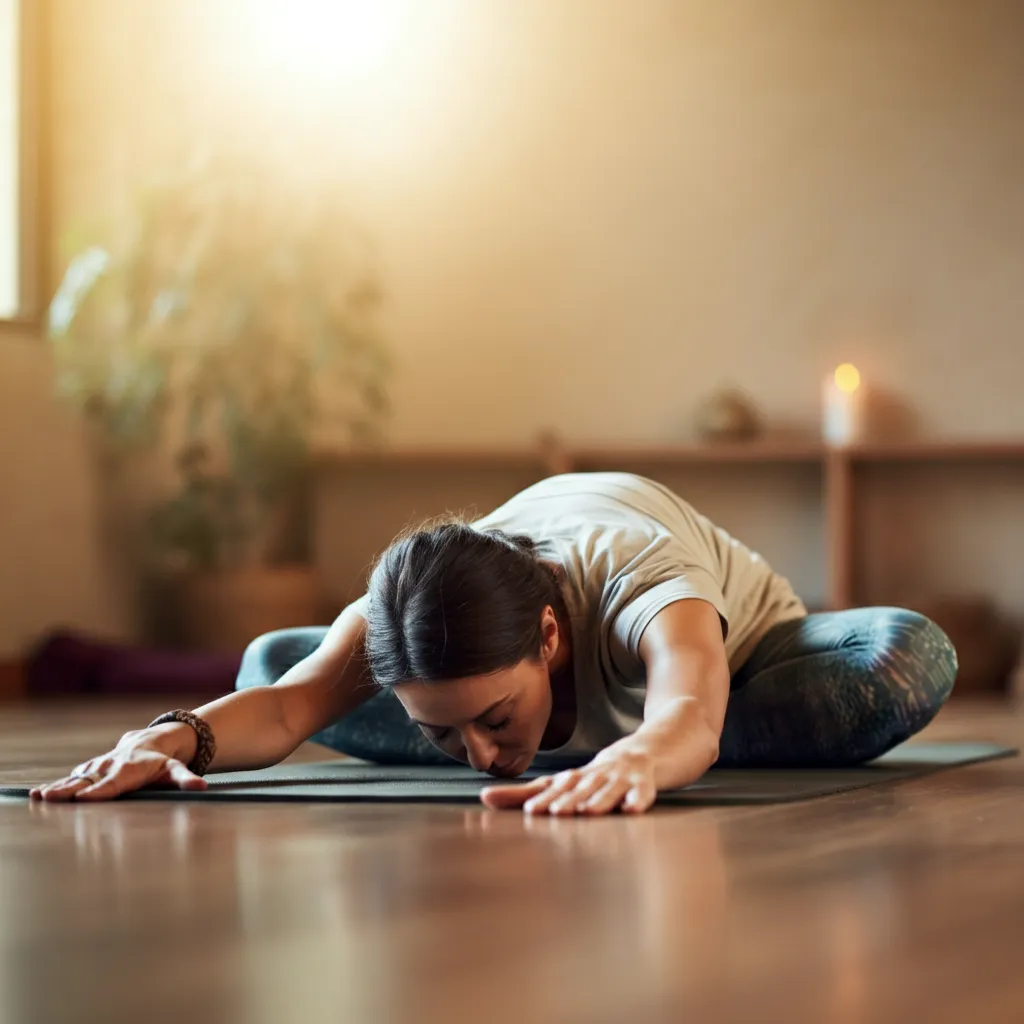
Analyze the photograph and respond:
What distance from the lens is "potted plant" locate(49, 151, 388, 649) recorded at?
4.88 meters

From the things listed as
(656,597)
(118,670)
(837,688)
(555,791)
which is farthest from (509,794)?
(118,670)

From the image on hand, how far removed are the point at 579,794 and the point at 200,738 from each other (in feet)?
1.89

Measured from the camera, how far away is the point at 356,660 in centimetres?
208

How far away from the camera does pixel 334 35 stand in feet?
17.7

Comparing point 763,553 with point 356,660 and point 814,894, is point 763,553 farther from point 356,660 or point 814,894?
point 814,894

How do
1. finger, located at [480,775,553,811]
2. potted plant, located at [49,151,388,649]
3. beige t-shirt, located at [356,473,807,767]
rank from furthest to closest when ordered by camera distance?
potted plant, located at [49,151,388,649]
beige t-shirt, located at [356,473,807,767]
finger, located at [480,775,553,811]

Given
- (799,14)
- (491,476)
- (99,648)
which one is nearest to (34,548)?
(99,648)

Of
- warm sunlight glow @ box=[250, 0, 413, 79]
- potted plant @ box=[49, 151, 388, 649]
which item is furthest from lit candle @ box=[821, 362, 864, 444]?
warm sunlight glow @ box=[250, 0, 413, 79]

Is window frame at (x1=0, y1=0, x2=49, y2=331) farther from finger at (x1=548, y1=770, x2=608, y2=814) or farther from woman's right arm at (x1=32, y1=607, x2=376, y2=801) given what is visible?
finger at (x1=548, y1=770, x2=608, y2=814)

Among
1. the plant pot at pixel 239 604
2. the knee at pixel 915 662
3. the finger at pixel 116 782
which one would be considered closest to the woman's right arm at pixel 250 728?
the finger at pixel 116 782

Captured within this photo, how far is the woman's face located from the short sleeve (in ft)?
0.28

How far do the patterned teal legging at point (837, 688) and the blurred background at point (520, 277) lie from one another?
2.74 meters

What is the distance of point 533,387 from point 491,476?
336mm

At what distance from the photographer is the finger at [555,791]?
1.63 meters
